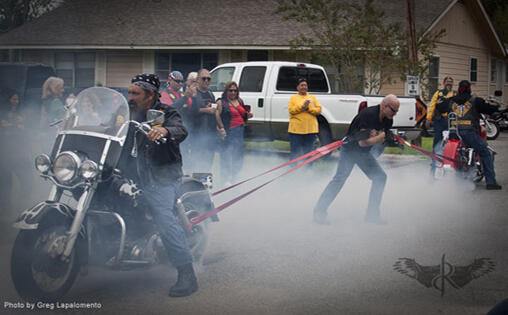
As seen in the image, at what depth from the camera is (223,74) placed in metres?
15.7

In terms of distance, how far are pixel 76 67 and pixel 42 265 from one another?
979 inches

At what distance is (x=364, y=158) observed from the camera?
824 cm

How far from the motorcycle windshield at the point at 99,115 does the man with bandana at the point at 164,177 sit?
0.52 ft

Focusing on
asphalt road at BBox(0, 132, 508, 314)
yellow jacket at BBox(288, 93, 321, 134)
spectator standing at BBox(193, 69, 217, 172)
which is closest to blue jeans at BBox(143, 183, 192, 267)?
asphalt road at BBox(0, 132, 508, 314)

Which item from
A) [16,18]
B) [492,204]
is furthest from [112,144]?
[16,18]

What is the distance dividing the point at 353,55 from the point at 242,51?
20.3 feet

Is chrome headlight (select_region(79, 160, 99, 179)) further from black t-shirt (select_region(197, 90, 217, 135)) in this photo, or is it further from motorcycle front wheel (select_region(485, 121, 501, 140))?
motorcycle front wheel (select_region(485, 121, 501, 140))

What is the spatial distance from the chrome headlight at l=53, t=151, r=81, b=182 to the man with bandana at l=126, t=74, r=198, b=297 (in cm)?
54

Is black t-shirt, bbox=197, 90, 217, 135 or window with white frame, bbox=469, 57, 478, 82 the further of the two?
window with white frame, bbox=469, 57, 478, 82

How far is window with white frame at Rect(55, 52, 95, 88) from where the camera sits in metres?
28.0

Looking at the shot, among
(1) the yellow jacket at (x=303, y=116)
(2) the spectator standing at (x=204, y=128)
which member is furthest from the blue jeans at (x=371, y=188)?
(1) the yellow jacket at (x=303, y=116)

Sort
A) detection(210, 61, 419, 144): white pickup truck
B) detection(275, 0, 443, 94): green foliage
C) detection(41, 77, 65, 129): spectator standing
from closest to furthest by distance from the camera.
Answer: detection(41, 77, 65, 129): spectator standing < detection(210, 61, 419, 144): white pickup truck < detection(275, 0, 443, 94): green foliage

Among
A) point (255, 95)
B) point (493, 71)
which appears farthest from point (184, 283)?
point (493, 71)

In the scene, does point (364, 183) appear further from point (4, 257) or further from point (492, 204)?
point (4, 257)
